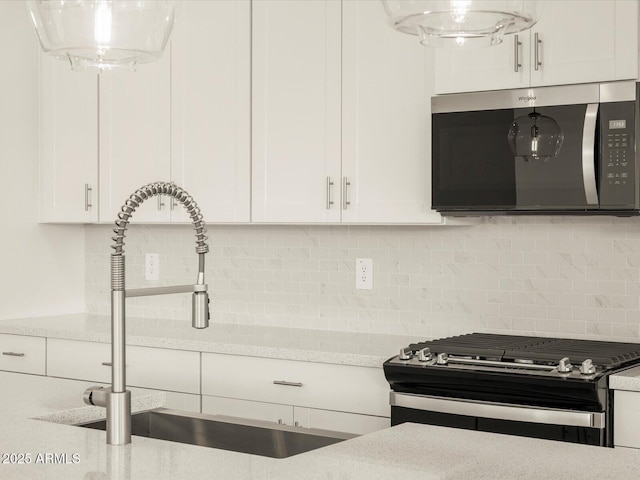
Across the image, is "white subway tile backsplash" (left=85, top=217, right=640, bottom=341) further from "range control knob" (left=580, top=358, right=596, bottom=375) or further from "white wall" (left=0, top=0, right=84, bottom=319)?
"range control knob" (left=580, top=358, right=596, bottom=375)

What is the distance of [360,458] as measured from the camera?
180cm

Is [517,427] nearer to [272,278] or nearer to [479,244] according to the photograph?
[479,244]

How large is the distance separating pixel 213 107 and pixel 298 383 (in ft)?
4.40

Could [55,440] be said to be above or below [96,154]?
below

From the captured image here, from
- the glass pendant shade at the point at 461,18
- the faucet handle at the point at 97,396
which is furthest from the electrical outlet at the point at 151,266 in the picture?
the glass pendant shade at the point at 461,18

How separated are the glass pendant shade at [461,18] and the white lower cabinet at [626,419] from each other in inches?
63.8

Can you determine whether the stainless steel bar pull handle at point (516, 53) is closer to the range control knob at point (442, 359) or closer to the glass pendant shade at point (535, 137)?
the glass pendant shade at point (535, 137)

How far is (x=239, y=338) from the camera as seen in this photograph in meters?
3.83

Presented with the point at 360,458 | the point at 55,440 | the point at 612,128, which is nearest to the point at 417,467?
the point at 360,458

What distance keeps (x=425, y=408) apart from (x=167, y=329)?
5.03 ft

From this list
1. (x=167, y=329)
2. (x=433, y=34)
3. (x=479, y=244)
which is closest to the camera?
(x=433, y=34)

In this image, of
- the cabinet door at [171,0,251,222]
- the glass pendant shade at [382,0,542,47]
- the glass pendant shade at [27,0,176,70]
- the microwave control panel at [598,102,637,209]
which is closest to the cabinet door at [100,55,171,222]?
the cabinet door at [171,0,251,222]

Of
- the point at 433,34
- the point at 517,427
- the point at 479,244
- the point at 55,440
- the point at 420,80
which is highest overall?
the point at 420,80

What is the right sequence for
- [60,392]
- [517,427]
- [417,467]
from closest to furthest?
[417,467], [60,392], [517,427]
